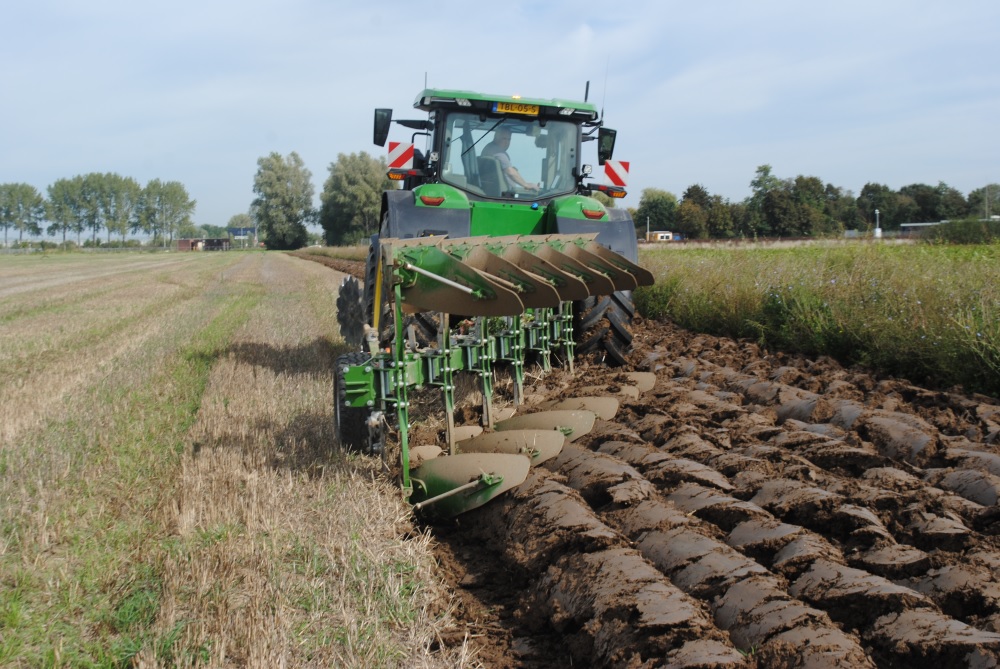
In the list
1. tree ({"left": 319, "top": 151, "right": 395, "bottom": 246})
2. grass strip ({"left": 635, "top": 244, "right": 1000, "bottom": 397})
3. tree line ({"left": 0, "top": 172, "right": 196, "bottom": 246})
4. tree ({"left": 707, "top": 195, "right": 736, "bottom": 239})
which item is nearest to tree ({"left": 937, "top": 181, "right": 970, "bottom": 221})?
tree ({"left": 707, "top": 195, "right": 736, "bottom": 239})

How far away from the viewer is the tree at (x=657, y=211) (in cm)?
5225

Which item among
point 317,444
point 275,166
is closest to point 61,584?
point 317,444

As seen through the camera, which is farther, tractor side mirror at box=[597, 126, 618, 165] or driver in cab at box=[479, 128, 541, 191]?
tractor side mirror at box=[597, 126, 618, 165]

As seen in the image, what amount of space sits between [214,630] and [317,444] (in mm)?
2186

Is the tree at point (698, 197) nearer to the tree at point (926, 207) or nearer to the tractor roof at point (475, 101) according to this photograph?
the tree at point (926, 207)

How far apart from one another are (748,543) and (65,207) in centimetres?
11186

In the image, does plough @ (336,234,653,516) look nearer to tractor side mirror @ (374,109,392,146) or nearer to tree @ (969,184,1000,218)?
tractor side mirror @ (374,109,392,146)

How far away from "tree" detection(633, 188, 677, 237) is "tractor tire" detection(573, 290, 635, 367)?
45.3 metres

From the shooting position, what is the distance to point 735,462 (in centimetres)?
357

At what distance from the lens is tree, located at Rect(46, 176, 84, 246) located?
98125 mm

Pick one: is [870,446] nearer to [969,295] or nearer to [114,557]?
[969,295]

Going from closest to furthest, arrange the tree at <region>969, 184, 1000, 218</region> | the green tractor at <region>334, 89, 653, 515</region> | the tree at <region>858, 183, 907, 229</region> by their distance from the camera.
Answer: the green tractor at <region>334, 89, 653, 515</region>, the tree at <region>969, 184, 1000, 218</region>, the tree at <region>858, 183, 907, 229</region>

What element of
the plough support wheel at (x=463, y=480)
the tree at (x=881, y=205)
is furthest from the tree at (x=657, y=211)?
the plough support wheel at (x=463, y=480)

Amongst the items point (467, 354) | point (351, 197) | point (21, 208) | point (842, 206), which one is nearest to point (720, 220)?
point (842, 206)
